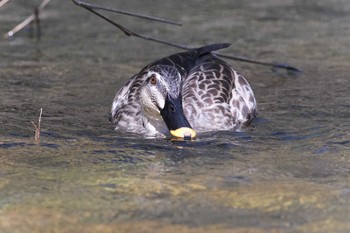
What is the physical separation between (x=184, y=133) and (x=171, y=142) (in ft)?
0.50

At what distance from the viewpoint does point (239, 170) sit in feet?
22.2

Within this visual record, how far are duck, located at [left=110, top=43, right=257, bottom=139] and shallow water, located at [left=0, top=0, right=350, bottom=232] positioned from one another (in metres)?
0.21

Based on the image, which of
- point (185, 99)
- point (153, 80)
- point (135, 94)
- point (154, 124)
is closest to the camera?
point (153, 80)

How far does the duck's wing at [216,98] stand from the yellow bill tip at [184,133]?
574 millimetres

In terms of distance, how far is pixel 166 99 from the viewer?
8188 mm

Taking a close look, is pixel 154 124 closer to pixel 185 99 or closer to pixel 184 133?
pixel 185 99

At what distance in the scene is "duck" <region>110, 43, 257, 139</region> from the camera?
8180 millimetres

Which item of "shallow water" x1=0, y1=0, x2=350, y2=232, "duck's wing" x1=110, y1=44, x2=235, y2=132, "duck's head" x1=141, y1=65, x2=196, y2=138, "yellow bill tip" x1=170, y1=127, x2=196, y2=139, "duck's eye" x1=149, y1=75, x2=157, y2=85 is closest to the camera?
"shallow water" x1=0, y1=0, x2=350, y2=232

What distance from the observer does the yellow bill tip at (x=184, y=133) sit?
785 centimetres

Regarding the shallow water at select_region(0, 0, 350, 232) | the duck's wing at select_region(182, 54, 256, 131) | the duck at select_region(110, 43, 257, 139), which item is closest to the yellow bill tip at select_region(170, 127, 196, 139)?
the duck at select_region(110, 43, 257, 139)

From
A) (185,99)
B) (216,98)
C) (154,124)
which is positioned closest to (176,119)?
(154,124)

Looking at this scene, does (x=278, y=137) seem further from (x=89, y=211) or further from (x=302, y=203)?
(x=89, y=211)

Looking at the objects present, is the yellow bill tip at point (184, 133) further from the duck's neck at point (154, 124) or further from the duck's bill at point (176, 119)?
the duck's neck at point (154, 124)

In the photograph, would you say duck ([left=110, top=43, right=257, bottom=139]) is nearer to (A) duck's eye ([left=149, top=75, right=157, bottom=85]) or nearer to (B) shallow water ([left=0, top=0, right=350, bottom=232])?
(A) duck's eye ([left=149, top=75, right=157, bottom=85])
